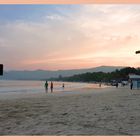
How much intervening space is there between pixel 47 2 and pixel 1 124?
4.18 metres

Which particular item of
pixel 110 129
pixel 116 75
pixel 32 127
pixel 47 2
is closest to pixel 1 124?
pixel 32 127

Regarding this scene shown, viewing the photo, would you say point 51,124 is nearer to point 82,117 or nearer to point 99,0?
point 82,117

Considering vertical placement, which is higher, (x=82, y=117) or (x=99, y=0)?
(x=99, y=0)

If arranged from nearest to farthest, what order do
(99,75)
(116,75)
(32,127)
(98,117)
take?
(32,127)
(98,117)
(116,75)
(99,75)

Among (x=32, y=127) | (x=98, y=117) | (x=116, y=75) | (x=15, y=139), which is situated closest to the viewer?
(x=15, y=139)

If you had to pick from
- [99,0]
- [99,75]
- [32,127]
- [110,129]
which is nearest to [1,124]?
[32,127]

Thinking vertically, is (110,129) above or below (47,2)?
below

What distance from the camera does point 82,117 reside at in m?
11.4

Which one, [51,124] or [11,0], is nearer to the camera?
[11,0]

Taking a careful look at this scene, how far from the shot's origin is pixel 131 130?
8734mm

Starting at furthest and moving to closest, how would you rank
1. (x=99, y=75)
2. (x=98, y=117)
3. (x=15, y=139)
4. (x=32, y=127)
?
(x=99, y=75) → (x=98, y=117) → (x=32, y=127) → (x=15, y=139)

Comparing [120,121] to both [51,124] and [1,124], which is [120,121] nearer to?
[51,124]

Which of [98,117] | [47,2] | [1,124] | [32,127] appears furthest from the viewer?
[98,117]

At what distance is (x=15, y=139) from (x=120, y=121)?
3668mm
